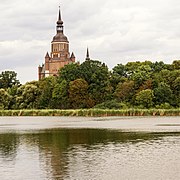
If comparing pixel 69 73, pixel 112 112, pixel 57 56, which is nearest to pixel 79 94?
pixel 69 73

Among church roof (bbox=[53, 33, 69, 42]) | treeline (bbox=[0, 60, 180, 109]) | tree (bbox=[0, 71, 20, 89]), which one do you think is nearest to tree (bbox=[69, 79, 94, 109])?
A: treeline (bbox=[0, 60, 180, 109])

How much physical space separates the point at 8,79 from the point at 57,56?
40.6m

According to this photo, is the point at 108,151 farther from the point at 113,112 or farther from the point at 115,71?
the point at 115,71

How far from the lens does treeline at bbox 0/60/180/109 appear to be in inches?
3563

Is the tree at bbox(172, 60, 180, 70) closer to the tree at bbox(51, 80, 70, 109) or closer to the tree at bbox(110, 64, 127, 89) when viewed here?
the tree at bbox(110, 64, 127, 89)

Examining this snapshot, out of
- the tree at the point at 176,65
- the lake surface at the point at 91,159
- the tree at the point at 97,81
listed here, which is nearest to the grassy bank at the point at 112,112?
the tree at the point at 97,81

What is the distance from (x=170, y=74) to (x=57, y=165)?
75.3m

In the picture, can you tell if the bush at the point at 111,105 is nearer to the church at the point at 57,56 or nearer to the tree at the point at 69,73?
the tree at the point at 69,73

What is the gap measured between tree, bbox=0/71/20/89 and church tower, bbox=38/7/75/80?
32090 millimetres

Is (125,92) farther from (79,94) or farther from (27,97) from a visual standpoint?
(27,97)

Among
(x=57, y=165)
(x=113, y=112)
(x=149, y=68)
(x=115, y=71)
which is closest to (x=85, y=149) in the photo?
(x=57, y=165)

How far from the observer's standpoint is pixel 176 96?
92000mm

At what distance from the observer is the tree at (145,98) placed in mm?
88681

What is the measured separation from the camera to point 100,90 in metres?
97.8
